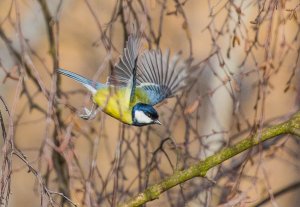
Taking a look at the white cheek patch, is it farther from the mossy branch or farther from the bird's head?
the mossy branch

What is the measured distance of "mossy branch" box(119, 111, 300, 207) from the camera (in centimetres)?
180

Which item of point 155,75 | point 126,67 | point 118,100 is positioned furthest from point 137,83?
point 118,100

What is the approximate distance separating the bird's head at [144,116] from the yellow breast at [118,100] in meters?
0.02

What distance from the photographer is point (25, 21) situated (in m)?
2.52

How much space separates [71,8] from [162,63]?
62 centimetres

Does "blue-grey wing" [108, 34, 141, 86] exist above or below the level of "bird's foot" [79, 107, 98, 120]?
above

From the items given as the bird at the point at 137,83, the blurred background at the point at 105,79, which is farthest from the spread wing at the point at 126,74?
the blurred background at the point at 105,79

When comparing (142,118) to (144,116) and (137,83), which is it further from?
(137,83)

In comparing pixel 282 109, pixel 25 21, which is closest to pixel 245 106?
pixel 282 109

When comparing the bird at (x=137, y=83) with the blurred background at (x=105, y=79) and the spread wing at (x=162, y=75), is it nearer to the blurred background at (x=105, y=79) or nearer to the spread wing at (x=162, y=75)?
the spread wing at (x=162, y=75)

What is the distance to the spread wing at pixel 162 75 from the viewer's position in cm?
217

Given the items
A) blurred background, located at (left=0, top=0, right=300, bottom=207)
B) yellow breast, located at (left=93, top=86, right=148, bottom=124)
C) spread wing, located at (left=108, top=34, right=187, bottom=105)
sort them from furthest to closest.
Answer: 1. blurred background, located at (left=0, top=0, right=300, bottom=207)
2. spread wing, located at (left=108, top=34, right=187, bottom=105)
3. yellow breast, located at (left=93, top=86, right=148, bottom=124)

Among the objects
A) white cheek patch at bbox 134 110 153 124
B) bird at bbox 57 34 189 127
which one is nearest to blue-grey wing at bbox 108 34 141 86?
bird at bbox 57 34 189 127

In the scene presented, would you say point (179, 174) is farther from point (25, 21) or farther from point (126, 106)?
point (25, 21)
